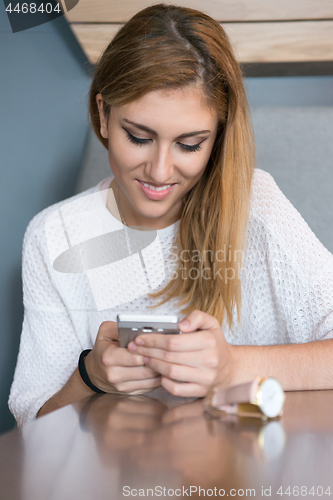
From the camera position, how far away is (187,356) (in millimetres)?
694

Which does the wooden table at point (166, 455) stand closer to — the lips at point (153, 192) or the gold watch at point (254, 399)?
the gold watch at point (254, 399)


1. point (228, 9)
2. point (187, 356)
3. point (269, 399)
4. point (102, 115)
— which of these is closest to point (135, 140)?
point (102, 115)

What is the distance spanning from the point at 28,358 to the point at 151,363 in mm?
496

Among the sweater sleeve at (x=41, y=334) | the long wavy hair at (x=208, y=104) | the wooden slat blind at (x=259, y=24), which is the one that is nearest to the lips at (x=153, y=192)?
the long wavy hair at (x=208, y=104)

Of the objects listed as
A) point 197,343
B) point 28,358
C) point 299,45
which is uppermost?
point 299,45

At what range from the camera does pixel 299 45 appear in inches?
58.6

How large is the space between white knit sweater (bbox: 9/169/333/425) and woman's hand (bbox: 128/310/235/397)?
335mm

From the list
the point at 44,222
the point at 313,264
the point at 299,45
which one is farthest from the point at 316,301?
the point at 299,45

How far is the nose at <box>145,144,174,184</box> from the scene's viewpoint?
896 millimetres

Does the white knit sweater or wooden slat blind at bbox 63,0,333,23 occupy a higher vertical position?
wooden slat blind at bbox 63,0,333,23

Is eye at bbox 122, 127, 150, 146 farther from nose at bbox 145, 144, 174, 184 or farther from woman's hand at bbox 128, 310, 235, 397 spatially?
woman's hand at bbox 128, 310, 235, 397

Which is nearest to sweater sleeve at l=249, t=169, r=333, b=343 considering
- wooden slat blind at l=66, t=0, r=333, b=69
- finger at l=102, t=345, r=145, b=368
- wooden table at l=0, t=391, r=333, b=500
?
wooden table at l=0, t=391, r=333, b=500

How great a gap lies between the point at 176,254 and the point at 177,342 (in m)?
0.49

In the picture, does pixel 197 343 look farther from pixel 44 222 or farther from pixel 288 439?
pixel 44 222
